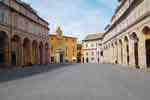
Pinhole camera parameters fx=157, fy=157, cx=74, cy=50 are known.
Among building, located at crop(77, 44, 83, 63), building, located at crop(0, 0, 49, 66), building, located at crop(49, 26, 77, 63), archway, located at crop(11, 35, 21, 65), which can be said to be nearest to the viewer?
building, located at crop(0, 0, 49, 66)

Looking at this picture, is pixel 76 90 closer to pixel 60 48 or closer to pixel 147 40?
pixel 147 40

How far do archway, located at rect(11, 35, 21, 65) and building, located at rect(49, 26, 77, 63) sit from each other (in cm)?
3802

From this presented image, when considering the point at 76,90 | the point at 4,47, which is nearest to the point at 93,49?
the point at 4,47

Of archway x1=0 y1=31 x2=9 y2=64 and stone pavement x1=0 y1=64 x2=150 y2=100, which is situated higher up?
archway x1=0 y1=31 x2=9 y2=64

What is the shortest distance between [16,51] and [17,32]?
12.3 ft

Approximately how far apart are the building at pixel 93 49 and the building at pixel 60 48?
8.64m

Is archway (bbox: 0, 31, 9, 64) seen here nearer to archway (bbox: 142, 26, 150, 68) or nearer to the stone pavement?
the stone pavement

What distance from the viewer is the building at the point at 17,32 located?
90.1 ft

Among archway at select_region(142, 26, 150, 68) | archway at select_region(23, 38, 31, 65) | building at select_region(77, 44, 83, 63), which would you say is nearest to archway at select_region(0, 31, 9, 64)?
archway at select_region(23, 38, 31, 65)

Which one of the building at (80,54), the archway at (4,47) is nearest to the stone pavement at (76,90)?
the archway at (4,47)

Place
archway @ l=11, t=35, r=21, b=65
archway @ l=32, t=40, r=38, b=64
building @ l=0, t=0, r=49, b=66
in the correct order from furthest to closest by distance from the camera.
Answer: archway @ l=32, t=40, r=38, b=64 < archway @ l=11, t=35, r=21, b=65 < building @ l=0, t=0, r=49, b=66

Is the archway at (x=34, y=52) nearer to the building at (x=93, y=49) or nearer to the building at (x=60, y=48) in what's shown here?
the building at (x=60, y=48)

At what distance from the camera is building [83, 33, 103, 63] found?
248 feet

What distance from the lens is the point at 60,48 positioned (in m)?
71.3
